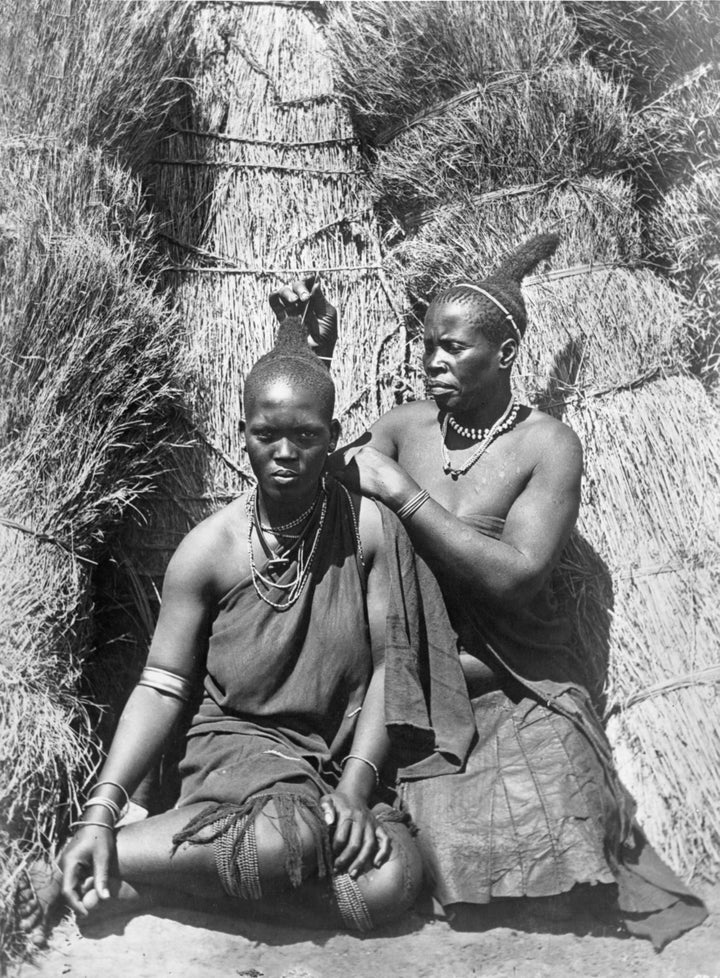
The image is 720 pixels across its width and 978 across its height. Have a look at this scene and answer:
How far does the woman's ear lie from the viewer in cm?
354

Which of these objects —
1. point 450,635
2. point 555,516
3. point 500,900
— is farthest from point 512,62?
point 500,900

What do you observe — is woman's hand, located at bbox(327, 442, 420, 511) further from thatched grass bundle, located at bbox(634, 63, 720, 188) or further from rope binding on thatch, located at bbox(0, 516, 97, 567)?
thatched grass bundle, located at bbox(634, 63, 720, 188)

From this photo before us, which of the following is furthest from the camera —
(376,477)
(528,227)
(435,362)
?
(528,227)

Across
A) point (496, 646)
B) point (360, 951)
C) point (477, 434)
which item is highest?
point (477, 434)

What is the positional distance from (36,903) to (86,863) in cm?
19

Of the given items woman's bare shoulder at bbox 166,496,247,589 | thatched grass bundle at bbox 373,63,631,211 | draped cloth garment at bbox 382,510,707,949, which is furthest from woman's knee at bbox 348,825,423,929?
thatched grass bundle at bbox 373,63,631,211

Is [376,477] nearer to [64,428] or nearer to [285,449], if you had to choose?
[285,449]

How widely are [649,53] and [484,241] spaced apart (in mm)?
919

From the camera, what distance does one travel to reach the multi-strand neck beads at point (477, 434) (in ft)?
11.5

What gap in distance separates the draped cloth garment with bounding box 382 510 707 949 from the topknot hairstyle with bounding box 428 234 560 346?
0.57 m

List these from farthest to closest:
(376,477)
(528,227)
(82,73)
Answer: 1. (528,227)
2. (82,73)
3. (376,477)

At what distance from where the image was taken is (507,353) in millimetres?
3562

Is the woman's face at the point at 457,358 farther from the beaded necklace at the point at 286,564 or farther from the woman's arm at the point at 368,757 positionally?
the beaded necklace at the point at 286,564

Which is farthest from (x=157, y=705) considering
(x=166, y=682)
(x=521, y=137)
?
(x=521, y=137)
